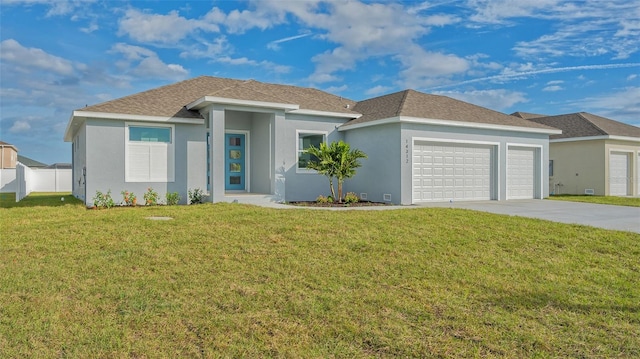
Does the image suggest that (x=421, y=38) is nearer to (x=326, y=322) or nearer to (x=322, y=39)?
(x=322, y=39)

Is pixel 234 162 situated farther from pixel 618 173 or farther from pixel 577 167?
pixel 618 173

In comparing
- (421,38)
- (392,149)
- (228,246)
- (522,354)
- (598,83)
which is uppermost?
(421,38)

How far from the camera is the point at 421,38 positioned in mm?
16516

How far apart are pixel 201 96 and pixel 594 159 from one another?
63.8 ft

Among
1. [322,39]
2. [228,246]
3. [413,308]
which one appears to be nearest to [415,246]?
[413,308]

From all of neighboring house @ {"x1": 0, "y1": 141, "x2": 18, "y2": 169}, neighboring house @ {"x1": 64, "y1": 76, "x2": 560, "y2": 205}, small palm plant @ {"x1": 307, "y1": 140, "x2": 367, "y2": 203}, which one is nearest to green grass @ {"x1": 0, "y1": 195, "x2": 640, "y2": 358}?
neighboring house @ {"x1": 64, "y1": 76, "x2": 560, "y2": 205}

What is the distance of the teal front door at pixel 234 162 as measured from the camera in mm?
16562

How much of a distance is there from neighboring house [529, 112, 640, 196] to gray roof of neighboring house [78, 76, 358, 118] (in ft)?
42.5

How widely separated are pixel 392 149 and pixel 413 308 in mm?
10189

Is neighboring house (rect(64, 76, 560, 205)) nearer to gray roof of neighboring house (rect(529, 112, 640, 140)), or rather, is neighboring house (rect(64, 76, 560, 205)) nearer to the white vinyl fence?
gray roof of neighboring house (rect(529, 112, 640, 140))

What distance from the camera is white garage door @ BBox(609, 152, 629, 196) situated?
2188cm

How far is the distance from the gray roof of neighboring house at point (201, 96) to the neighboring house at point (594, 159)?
1294 centimetres

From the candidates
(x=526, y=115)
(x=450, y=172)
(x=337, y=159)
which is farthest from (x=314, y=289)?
(x=526, y=115)

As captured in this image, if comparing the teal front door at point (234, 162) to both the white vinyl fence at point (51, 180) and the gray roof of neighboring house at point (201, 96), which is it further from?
the white vinyl fence at point (51, 180)
